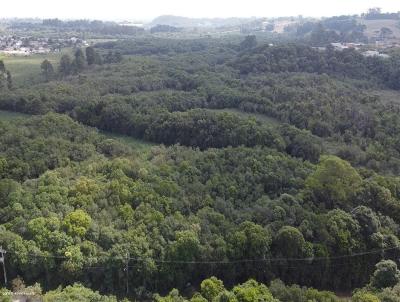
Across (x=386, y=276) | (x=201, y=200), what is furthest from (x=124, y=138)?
(x=386, y=276)

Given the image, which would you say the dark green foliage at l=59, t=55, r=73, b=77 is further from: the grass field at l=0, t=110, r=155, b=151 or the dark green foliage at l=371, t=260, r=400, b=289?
the dark green foliage at l=371, t=260, r=400, b=289

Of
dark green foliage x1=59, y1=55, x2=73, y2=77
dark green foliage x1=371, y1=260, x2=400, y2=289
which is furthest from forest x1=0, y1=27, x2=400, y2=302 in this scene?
dark green foliage x1=59, y1=55, x2=73, y2=77

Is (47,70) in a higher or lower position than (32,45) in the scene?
lower

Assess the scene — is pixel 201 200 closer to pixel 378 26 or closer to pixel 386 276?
pixel 386 276

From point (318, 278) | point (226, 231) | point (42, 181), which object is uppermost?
point (42, 181)

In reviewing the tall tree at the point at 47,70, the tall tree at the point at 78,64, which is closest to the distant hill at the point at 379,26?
the tall tree at the point at 78,64

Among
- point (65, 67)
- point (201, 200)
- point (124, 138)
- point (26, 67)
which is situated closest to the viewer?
point (201, 200)

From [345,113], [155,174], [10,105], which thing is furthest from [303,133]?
[10,105]

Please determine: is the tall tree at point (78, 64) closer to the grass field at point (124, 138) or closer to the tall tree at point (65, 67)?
the tall tree at point (65, 67)

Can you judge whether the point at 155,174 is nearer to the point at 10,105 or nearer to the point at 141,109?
the point at 141,109
